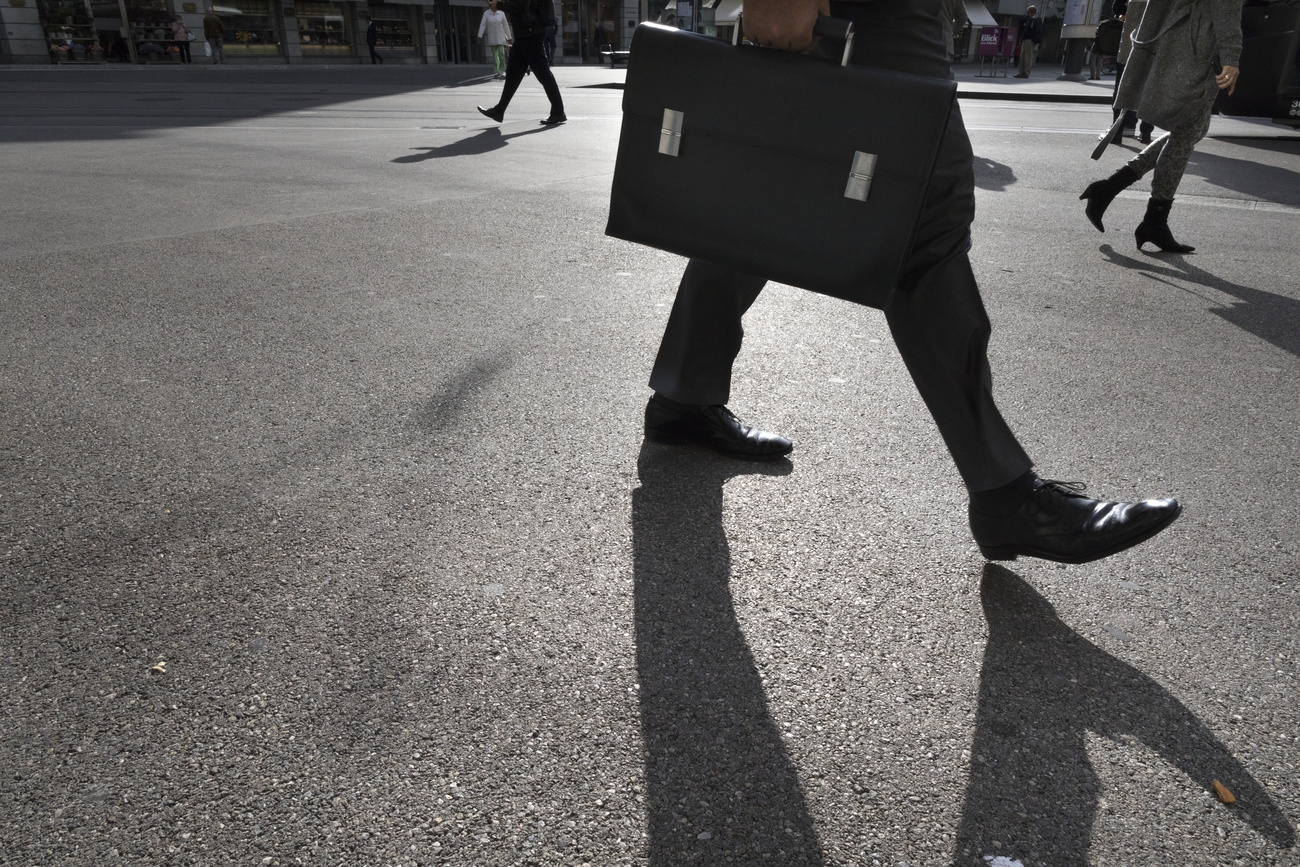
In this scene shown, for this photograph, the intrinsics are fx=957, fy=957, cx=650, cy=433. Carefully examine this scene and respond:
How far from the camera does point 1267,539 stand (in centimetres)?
245

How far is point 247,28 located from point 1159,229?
3733 cm

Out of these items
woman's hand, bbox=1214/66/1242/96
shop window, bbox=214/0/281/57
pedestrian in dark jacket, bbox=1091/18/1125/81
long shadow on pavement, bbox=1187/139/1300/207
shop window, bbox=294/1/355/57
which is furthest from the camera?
shop window, bbox=294/1/355/57

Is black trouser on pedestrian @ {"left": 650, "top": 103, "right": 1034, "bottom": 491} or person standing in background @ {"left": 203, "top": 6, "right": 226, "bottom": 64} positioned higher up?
black trouser on pedestrian @ {"left": 650, "top": 103, "right": 1034, "bottom": 491}

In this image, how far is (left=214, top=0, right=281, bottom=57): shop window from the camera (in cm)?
3481

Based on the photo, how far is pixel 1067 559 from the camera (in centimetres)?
217

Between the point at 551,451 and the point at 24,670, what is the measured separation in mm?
1442

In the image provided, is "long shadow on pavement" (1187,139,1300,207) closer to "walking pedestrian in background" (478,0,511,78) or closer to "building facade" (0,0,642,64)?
"walking pedestrian in background" (478,0,511,78)

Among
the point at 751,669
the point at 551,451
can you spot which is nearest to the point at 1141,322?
the point at 551,451

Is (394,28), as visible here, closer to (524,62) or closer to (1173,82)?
(524,62)

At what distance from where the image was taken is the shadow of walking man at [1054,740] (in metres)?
1.51

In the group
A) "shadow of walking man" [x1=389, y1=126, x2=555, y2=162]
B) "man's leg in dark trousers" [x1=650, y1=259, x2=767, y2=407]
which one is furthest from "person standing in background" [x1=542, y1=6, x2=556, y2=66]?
"man's leg in dark trousers" [x1=650, y1=259, x2=767, y2=407]

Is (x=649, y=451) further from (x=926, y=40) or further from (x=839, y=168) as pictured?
(x=926, y=40)

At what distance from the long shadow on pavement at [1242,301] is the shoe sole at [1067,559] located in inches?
94.9

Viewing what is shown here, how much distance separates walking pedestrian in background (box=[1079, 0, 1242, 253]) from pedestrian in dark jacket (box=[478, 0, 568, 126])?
291 inches
